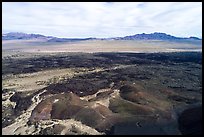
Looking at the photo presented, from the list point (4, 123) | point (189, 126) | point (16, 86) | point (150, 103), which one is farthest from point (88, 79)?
point (189, 126)

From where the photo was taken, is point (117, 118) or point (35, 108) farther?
point (35, 108)

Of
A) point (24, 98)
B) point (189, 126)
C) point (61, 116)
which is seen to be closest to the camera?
point (189, 126)

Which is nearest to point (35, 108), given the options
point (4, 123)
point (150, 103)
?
point (4, 123)

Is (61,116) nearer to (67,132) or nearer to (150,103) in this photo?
(67,132)

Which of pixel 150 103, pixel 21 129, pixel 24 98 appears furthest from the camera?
pixel 24 98

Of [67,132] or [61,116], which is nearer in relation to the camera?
[67,132]

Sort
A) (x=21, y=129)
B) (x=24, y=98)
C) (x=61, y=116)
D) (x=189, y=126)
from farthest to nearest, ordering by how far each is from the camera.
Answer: (x=24, y=98), (x=61, y=116), (x=21, y=129), (x=189, y=126)

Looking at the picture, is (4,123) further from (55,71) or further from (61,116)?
(55,71)

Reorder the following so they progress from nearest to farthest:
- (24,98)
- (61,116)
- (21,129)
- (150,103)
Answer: (21,129)
(61,116)
(150,103)
(24,98)
